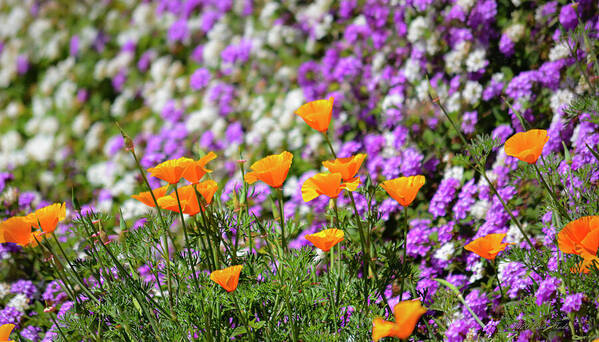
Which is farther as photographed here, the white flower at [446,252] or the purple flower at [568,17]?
the purple flower at [568,17]

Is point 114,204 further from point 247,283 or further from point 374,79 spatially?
point 247,283

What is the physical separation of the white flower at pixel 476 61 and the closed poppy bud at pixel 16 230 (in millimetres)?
1850

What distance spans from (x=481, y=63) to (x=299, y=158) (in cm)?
100

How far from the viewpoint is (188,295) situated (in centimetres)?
128

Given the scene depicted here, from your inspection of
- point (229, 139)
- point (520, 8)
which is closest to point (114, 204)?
point (229, 139)

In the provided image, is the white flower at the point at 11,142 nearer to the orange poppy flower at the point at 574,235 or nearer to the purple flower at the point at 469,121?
the purple flower at the point at 469,121

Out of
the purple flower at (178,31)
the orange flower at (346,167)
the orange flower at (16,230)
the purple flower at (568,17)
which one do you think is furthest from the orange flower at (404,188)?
the purple flower at (178,31)

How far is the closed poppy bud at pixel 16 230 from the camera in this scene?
116 centimetres

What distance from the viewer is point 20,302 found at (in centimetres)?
183

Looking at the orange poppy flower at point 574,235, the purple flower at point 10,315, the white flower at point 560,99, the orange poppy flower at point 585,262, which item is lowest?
the orange poppy flower at point 585,262

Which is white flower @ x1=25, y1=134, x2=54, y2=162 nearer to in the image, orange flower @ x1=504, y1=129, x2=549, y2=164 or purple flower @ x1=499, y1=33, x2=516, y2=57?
purple flower @ x1=499, y1=33, x2=516, y2=57

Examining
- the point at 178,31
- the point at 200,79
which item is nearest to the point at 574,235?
the point at 200,79

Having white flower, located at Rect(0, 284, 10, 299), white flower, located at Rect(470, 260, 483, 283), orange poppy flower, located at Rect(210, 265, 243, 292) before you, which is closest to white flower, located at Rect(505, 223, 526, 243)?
white flower, located at Rect(470, 260, 483, 283)

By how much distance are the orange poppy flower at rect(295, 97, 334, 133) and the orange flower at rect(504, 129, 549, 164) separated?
1.33 ft
